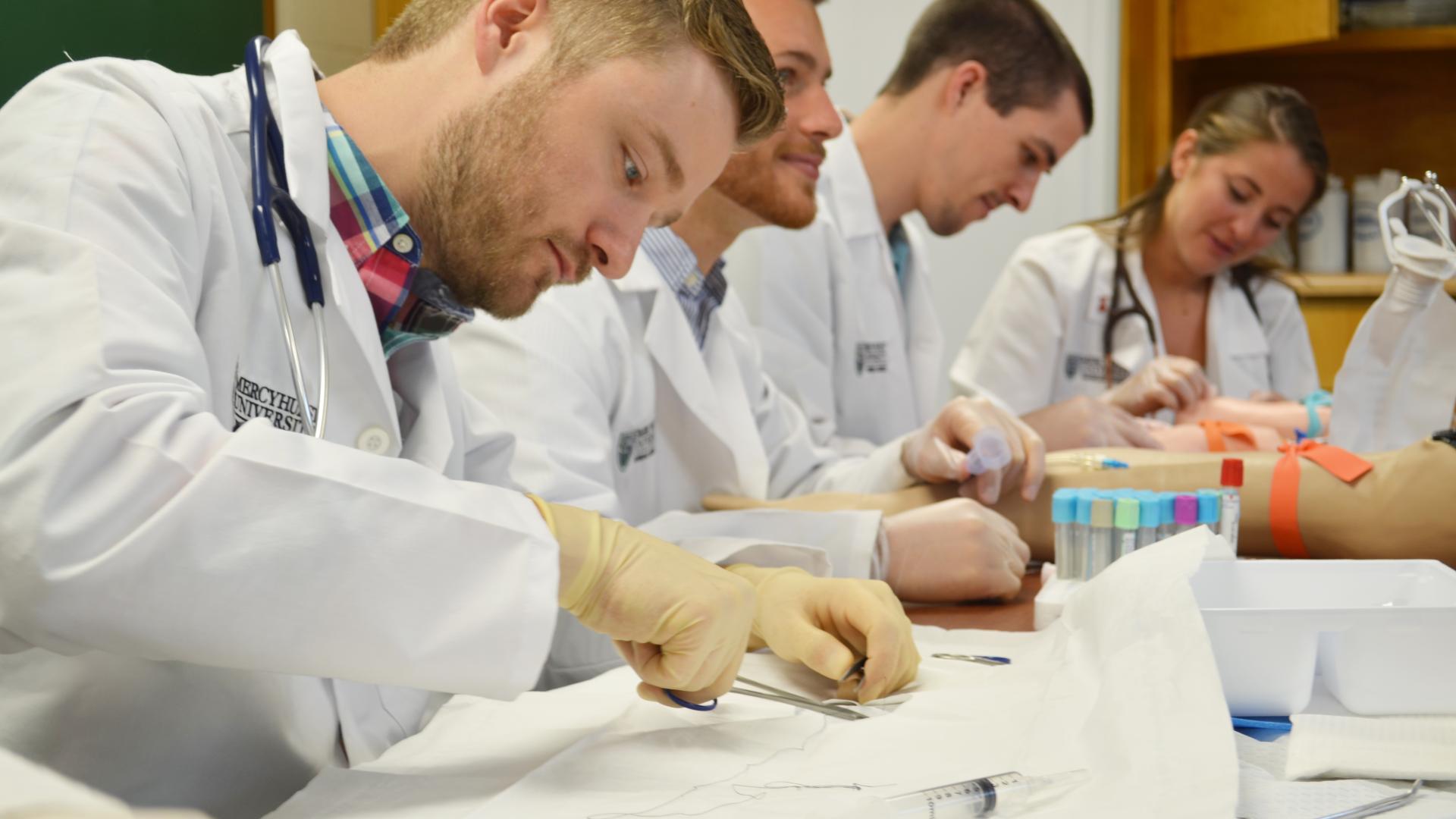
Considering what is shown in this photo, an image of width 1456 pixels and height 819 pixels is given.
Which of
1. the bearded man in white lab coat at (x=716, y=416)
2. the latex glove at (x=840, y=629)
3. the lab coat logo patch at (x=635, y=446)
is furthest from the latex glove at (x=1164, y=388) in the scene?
the latex glove at (x=840, y=629)

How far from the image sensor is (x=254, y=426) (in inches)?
29.1

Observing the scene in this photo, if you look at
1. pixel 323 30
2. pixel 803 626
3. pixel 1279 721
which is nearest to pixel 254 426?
pixel 803 626

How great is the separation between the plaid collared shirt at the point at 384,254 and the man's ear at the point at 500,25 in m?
0.14

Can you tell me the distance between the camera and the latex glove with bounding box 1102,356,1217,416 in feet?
7.45

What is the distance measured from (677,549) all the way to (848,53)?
3006 millimetres

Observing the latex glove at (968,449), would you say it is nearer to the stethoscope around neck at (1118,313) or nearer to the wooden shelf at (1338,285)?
the stethoscope around neck at (1118,313)

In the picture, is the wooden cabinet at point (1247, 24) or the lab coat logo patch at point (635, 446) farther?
the wooden cabinet at point (1247, 24)

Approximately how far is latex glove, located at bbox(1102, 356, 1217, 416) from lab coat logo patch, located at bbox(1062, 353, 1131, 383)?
0.43 m

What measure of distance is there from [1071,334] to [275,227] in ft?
6.97

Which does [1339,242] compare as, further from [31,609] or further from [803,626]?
[31,609]

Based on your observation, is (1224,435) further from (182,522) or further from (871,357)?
(182,522)

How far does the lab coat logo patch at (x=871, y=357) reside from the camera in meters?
2.51

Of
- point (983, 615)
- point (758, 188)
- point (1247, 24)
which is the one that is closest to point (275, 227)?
point (983, 615)

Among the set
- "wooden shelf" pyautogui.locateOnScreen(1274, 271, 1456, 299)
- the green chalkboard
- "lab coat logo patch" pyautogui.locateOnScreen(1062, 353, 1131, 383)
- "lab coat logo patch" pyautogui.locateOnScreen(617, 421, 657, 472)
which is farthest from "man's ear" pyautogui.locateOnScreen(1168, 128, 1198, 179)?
the green chalkboard
